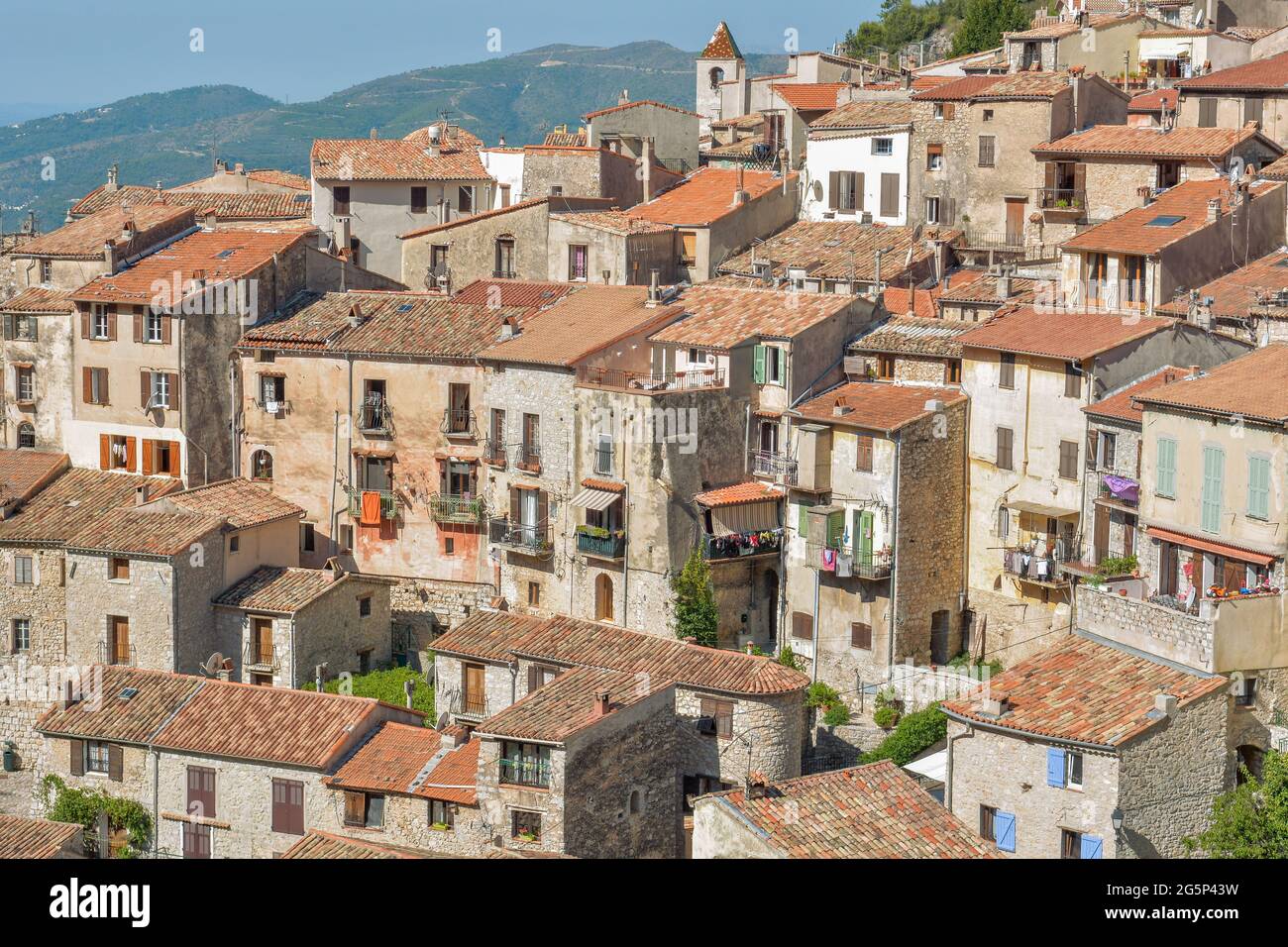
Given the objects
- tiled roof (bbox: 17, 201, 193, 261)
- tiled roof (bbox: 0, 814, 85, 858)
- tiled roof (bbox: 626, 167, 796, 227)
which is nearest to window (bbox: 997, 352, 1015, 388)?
tiled roof (bbox: 626, 167, 796, 227)

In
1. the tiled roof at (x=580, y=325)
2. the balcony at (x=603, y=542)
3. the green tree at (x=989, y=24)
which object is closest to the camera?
the balcony at (x=603, y=542)

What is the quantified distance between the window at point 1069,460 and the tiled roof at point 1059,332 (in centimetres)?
201

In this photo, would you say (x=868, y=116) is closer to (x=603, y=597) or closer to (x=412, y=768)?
(x=603, y=597)

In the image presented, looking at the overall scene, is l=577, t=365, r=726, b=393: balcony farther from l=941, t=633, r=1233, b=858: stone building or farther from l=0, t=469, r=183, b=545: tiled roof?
l=941, t=633, r=1233, b=858: stone building

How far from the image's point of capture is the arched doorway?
5041 cm

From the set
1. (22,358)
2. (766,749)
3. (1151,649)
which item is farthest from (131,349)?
(1151,649)

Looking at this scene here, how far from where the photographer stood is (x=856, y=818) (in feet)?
120

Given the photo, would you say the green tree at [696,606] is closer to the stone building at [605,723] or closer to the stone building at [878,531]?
the stone building at [878,531]

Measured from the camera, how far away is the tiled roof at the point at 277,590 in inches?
1987

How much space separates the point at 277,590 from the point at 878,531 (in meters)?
15.2

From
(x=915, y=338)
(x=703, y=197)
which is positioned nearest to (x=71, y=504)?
(x=703, y=197)

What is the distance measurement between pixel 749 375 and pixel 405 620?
11700mm

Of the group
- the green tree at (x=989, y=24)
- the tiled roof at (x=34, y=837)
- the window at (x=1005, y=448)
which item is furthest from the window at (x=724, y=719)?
the green tree at (x=989, y=24)

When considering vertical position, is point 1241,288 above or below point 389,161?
below
